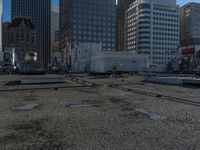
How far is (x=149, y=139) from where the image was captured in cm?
641

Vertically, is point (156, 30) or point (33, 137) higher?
point (156, 30)

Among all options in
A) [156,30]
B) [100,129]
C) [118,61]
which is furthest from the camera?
[156,30]

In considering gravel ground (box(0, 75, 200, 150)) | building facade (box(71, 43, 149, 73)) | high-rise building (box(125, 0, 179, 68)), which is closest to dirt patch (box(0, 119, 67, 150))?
gravel ground (box(0, 75, 200, 150))

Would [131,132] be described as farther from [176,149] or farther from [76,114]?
[76,114]

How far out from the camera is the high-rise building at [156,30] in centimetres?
18425

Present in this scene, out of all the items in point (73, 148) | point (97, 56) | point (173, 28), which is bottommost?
point (73, 148)

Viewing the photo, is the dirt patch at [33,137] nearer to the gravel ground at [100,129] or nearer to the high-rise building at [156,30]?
the gravel ground at [100,129]

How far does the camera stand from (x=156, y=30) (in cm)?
18762

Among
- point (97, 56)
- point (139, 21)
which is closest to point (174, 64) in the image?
point (97, 56)

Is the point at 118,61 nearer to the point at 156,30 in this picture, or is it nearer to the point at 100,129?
the point at 156,30

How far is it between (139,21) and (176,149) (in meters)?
189

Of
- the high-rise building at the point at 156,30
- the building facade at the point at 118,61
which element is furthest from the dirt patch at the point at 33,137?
the high-rise building at the point at 156,30

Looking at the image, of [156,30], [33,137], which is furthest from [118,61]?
[33,137]

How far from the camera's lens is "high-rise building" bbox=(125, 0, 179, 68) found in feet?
604
